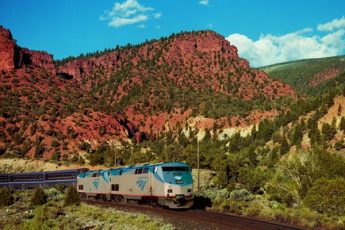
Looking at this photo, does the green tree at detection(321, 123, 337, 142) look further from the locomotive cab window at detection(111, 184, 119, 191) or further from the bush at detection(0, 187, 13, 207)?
the bush at detection(0, 187, 13, 207)

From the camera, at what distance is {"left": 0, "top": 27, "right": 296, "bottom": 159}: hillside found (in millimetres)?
112812

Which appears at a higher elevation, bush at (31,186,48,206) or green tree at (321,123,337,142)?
green tree at (321,123,337,142)

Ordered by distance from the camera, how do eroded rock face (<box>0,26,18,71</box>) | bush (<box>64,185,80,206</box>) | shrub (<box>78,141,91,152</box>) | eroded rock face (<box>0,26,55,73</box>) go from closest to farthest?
1. bush (<box>64,185,80,206</box>)
2. shrub (<box>78,141,91,152</box>)
3. eroded rock face (<box>0,26,18,71</box>)
4. eroded rock face (<box>0,26,55,73</box>)

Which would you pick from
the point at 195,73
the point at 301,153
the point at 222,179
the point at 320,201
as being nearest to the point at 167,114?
the point at 195,73

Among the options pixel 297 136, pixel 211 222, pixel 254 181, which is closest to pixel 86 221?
pixel 211 222

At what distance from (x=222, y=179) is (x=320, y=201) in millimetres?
26395

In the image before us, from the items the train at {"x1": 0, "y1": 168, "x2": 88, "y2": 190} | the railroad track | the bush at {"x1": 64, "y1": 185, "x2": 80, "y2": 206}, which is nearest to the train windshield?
the railroad track

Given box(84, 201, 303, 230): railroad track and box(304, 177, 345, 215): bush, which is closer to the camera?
box(84, 201, 303, 230): railroad track

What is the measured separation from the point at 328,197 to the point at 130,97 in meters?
140

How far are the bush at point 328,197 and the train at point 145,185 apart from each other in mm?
8971

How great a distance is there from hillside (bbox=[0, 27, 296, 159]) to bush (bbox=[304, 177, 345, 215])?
80.0 metres

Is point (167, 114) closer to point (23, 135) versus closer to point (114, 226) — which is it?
point (23, 135)

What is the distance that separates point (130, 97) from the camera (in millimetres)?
166125

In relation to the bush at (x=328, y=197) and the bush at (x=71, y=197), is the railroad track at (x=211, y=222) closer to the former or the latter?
the bush at (x=328, y=197)
